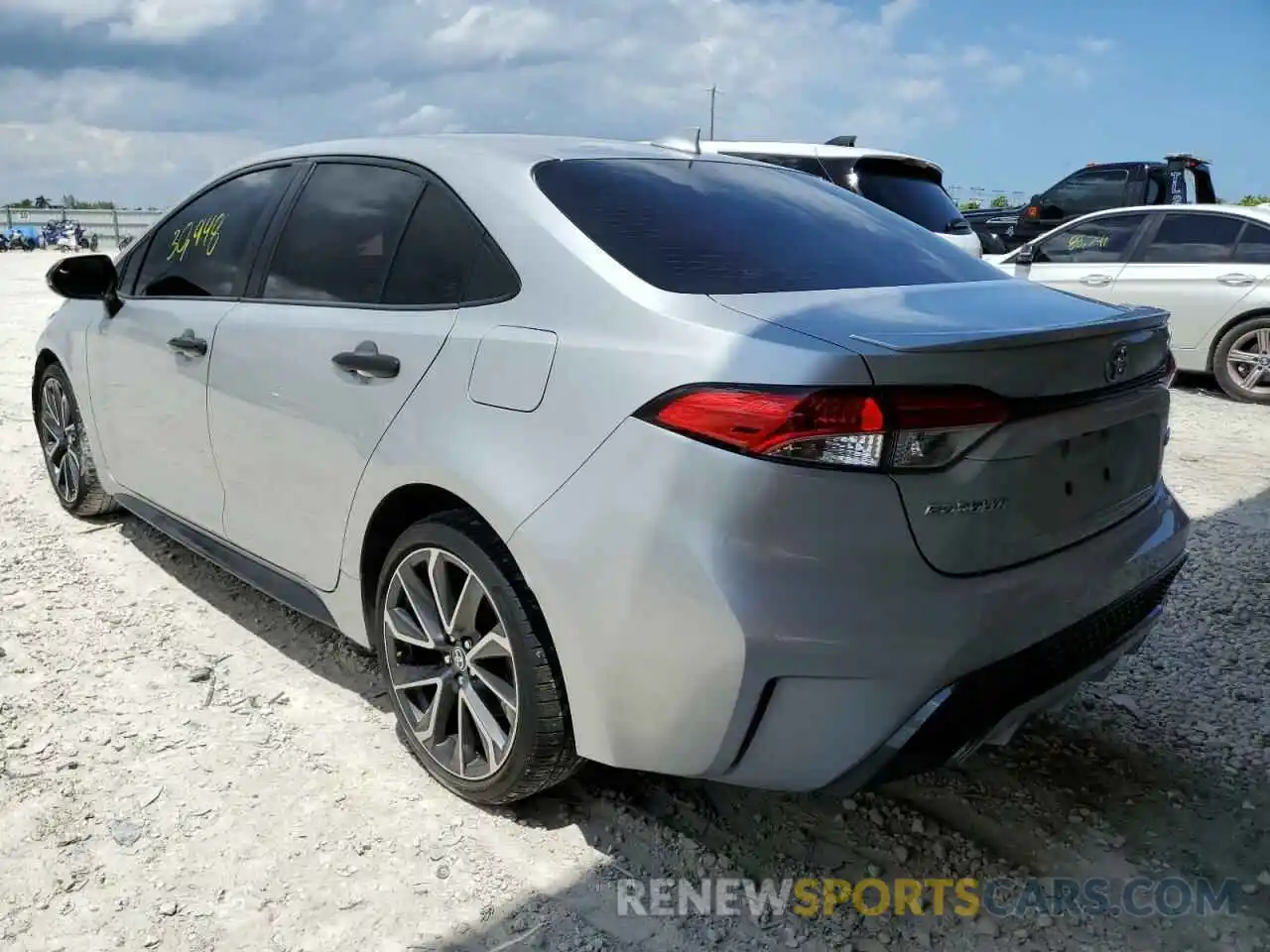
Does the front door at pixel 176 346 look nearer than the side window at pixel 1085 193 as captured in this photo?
Yes

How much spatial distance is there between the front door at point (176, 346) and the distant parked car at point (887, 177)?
5457 mm

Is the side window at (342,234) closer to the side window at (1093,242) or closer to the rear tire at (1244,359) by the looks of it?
the rear tire at (1244,359)

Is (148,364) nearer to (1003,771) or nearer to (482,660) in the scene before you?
(482,660)

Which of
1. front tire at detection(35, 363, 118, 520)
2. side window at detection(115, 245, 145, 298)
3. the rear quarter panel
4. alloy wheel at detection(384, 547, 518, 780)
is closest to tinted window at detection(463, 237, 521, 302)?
alloy wheel at detection(384, 547, 518, 780)

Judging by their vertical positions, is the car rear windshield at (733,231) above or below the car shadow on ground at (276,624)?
above

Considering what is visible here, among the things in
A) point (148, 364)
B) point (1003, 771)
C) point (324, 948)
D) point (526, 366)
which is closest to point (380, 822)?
point (324, 948)

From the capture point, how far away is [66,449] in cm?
471

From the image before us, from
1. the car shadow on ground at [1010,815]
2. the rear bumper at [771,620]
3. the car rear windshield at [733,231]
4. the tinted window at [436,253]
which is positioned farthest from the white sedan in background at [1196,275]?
the rear bumper at [771,620]

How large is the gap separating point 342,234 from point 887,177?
6601 millimetres

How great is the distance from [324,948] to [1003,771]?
181 cm

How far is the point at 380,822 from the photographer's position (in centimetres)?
263

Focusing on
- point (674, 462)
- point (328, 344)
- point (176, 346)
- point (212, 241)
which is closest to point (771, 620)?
point (674, 462)

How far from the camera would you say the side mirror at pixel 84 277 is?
4031 millimetres

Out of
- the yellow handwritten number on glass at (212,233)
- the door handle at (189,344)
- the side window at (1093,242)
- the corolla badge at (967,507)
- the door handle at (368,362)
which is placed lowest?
the corolla badge at (967,507)
